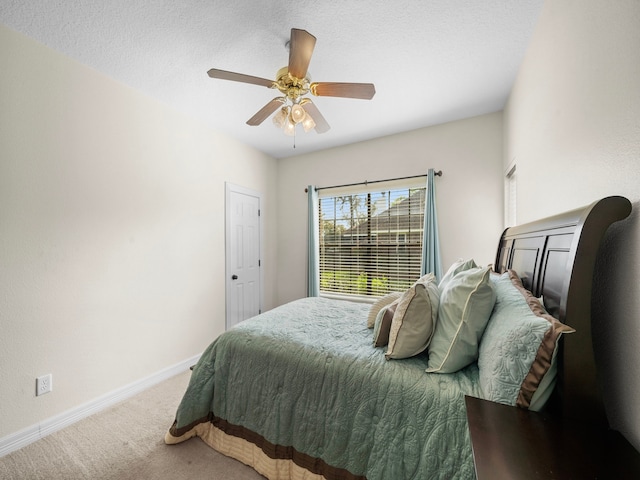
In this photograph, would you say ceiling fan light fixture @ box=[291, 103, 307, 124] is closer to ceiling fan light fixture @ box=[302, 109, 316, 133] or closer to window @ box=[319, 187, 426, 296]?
ceiling fan light fixture @ box=[302, 109, 316, 133]

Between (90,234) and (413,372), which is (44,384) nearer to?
(90,234)

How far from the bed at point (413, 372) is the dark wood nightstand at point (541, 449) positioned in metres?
0.06

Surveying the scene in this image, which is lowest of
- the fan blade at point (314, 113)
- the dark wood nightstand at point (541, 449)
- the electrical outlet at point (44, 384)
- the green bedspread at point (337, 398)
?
the electrical outlet at point (44, 384)

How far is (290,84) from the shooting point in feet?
6.07

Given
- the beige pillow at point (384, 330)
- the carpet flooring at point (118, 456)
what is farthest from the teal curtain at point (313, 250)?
the beige pillow at point (384, 330)

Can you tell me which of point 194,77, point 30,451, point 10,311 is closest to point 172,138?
point 194,77

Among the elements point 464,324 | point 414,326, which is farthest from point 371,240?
point 464,324

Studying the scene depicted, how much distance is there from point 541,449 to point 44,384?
289 centimetres

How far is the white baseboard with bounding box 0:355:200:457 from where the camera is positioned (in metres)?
1.74

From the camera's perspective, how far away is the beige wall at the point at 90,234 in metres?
1.79

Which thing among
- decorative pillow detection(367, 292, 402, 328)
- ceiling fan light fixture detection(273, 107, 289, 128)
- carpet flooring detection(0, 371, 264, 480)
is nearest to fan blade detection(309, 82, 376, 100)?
ceiling fan light fixture detection(273, 107, 289, 128)

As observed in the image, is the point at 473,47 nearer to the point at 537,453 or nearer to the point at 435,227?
the point at 435,227

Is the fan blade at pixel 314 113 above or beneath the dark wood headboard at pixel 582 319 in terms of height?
above

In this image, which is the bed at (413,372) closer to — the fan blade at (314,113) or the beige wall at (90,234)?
the beige wall at (90,234)
